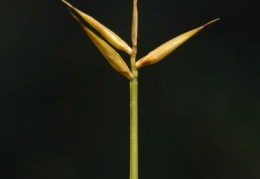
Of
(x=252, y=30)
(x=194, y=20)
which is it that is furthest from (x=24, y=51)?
(x=252, y=30)

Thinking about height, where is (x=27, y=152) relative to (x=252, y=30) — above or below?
below

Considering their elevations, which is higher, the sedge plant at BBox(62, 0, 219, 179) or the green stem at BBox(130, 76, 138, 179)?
the sedge plant at BBox(62, 0, 219, 179)

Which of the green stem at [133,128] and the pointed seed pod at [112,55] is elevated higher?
the pointed seed pod at [112,55]

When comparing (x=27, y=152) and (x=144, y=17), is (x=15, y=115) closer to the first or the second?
(x=27, y=152)

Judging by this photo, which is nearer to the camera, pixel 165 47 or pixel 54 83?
pixel 165 47

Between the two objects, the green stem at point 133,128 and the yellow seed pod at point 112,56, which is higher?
the yellow seed pod at point 112,56

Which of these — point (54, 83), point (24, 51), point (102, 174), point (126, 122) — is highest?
point (24, 51)

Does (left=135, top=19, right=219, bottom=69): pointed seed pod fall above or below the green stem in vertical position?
above

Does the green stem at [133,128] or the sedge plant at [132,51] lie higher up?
the sedge plant at [132,51]

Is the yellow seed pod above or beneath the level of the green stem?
above

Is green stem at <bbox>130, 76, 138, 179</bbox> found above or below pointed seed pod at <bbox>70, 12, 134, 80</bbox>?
below

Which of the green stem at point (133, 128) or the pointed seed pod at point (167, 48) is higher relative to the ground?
the pointed seed pod at point (167, 48)
